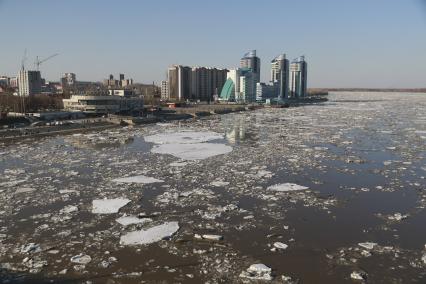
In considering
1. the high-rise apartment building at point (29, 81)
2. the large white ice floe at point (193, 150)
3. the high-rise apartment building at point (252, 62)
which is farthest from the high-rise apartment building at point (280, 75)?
the large white ice floe at point (193, 150)

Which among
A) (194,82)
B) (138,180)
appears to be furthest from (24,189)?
(194,82)

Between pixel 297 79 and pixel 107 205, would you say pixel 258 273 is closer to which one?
pixel 107 205

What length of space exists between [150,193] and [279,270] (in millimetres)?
5073

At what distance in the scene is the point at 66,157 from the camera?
16344 mm

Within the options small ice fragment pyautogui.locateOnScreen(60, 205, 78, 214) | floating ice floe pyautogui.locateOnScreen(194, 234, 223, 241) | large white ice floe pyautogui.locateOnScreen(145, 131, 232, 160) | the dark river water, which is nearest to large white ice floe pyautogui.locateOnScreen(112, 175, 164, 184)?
the dark river water

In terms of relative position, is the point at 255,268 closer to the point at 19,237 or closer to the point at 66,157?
the point at 19,237

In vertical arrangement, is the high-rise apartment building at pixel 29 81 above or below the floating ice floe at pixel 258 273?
above

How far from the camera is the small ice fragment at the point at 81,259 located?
6.16m

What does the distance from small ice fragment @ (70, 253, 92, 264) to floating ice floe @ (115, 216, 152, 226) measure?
155cm

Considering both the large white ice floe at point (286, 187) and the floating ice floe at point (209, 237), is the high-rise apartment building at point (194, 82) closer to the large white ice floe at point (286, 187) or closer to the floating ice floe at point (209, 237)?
the large white ice floe at point (286, 187)

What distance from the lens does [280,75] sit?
90.6 metres

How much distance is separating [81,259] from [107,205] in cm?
297

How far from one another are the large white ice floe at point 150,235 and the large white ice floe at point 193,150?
7951mm

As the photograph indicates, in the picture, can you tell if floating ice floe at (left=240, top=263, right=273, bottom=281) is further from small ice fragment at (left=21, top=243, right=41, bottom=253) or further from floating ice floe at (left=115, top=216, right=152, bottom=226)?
small ice fragment at (left=21, top=243, right=41, bottom=253)
